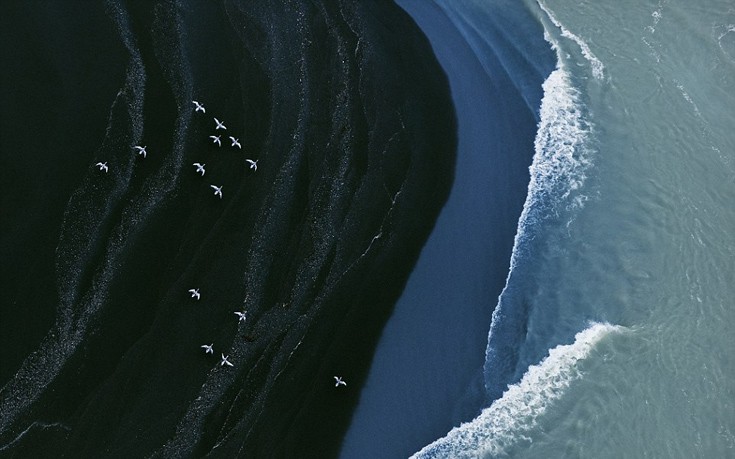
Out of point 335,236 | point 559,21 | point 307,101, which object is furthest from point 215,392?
point 559,21

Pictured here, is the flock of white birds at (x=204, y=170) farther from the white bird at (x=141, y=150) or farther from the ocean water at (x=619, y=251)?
the ocean water at (x=619, y=251)

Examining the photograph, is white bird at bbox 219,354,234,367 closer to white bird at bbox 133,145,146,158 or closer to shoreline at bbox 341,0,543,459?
shoreline at bbox 341,0,543,459

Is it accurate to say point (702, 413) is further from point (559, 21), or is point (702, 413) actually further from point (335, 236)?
point (559, 21)

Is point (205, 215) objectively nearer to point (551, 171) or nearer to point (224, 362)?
point (224, 362)

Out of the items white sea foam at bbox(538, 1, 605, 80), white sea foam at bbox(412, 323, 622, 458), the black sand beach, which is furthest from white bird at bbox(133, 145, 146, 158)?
white sea foam at bbox(538, 1, 605, 80)

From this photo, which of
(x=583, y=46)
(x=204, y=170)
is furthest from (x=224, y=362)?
(x=583, y=46)

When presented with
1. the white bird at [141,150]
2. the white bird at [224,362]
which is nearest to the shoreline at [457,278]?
the white bird at [224,362]
